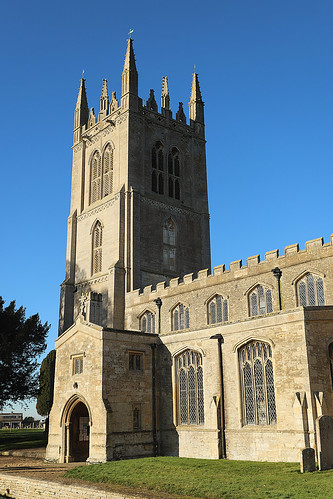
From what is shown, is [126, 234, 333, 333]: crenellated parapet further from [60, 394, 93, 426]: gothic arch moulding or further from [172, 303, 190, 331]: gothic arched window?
[60, 394, 93, 426]: gothic arch moulding

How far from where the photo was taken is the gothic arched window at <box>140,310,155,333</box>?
127ft

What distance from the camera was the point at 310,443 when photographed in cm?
1967

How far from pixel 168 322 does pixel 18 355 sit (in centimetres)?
1241

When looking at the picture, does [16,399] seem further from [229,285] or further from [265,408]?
[265,408]

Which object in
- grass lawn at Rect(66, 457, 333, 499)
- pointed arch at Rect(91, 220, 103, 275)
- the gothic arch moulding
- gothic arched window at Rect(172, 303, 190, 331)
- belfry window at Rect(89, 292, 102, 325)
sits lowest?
grass lawn at Rect(66, 457, 333, 499)

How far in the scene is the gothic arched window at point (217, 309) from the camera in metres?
33.9

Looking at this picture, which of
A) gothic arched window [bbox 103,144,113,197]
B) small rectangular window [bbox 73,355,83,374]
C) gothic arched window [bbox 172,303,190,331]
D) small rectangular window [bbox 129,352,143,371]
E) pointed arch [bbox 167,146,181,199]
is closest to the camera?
Result: small rectangular window [bbox 129,352,143,371]

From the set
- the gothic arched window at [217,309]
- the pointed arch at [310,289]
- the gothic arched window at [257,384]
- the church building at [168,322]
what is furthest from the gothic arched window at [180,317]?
the gothic arched window at [257,384]

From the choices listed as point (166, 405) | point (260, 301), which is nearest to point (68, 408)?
point (166, 405)

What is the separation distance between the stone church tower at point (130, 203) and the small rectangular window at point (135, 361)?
13.3m

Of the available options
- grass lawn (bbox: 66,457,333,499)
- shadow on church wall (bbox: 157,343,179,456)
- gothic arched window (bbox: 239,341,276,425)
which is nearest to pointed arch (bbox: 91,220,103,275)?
shadow on church wall (bbox: 157,343,179,456)

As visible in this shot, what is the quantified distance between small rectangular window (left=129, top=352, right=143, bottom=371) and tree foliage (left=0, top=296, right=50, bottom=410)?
14.1m

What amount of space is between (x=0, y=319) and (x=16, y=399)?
260 inches

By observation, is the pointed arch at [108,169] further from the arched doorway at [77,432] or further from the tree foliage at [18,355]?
the arched doorway at [77,432]
